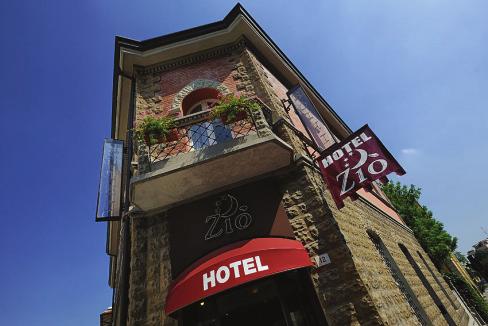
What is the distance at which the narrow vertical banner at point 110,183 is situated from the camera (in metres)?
6.96

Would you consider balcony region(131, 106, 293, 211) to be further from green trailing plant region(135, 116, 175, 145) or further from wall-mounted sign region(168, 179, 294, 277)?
wall-mounted sign region(168, 179, 294, 277)

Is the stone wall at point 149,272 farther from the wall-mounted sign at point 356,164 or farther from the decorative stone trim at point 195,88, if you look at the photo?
the wall-mounted sign at point 356,164

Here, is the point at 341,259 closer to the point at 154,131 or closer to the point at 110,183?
the point at 154,131

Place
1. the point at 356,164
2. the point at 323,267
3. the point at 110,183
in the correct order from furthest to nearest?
the point at 110,183 → the point at 356,164 → the point at 323,267

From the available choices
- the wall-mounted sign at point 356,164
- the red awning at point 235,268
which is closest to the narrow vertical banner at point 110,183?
the red awning at point 235,268

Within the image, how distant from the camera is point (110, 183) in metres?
7.43

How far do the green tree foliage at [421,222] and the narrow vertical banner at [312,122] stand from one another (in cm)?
1840

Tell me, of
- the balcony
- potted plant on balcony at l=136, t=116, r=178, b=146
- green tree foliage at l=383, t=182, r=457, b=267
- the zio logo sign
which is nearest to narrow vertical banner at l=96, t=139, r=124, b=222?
the balcony

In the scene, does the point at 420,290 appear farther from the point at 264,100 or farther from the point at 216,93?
the point at 216,93

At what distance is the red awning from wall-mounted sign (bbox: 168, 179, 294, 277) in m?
0.41

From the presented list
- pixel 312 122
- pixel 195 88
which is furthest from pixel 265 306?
pixel 195 88

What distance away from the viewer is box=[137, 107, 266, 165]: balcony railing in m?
5.71

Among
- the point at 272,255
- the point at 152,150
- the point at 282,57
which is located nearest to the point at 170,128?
the point at 152,150

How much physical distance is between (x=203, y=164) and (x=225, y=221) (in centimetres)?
125
